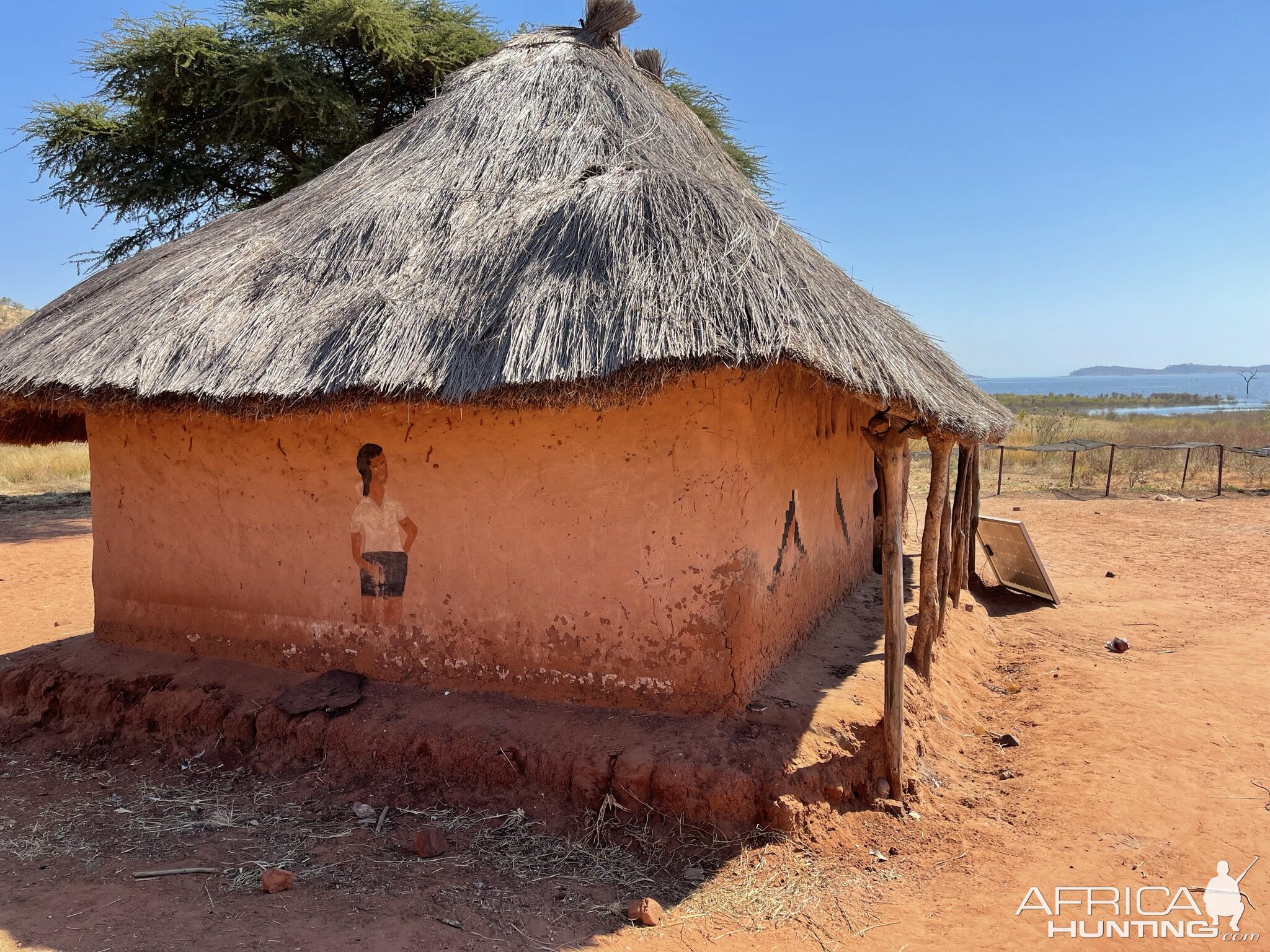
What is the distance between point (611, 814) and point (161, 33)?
12509 mm

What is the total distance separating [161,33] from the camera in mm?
11375

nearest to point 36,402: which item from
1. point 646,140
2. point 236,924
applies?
point 236,924

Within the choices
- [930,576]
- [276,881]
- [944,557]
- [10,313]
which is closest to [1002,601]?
[944,557]

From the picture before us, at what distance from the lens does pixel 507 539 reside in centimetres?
437

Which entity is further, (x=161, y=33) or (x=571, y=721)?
(x=161, y=33)

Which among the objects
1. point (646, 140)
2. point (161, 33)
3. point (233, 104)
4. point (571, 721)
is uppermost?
point (161, 33)

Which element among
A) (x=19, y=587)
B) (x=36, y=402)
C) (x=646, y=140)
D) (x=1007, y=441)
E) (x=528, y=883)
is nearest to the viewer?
(x=528, y=883)

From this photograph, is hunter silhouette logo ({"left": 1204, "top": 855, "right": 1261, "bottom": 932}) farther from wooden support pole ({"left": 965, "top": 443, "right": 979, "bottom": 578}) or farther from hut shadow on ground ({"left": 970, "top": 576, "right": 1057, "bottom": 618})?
wooden support pole ({"left": 965, "top": 443, "right": 979, "bottom": 578})

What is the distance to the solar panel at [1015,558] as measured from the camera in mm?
8359

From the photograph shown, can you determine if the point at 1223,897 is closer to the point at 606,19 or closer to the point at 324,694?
the point at 324,694

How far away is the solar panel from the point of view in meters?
8.36

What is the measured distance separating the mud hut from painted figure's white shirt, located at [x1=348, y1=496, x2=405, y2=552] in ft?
0.05

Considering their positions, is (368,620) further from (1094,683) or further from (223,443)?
(1094,683)

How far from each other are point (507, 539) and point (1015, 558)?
6.44 meters
